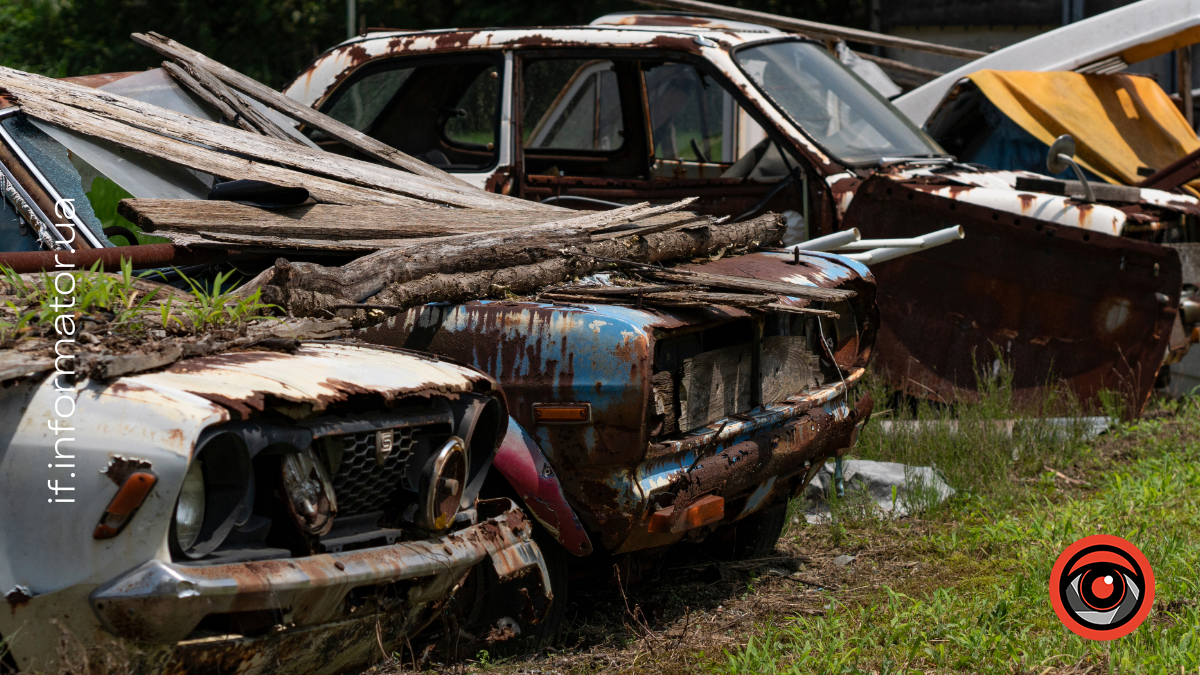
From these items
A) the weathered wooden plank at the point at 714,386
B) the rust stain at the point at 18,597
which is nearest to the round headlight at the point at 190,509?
the rust stain at the point at 18,597

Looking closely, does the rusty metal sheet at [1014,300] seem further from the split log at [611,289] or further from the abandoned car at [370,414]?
the split log at [611,289]

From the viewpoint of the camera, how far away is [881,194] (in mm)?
5703

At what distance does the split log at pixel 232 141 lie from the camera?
3809mm

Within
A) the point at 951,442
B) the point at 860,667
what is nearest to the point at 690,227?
the point at 860,667

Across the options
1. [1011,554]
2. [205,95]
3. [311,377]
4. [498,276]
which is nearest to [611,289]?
[498,276]

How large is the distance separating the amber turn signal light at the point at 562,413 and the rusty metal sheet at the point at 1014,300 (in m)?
3.03

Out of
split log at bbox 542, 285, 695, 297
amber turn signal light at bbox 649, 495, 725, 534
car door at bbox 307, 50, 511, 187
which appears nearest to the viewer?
amber turn signal light at bbox 649, 495, 725, 534

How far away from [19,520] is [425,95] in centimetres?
482

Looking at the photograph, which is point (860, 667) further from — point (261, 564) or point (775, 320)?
point (261, 564)

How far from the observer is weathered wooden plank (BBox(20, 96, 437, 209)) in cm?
362

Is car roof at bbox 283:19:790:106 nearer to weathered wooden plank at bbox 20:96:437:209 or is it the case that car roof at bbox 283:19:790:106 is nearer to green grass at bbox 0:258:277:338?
weathered wooden plank at bbox 20:96:437:209

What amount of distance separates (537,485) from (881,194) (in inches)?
127

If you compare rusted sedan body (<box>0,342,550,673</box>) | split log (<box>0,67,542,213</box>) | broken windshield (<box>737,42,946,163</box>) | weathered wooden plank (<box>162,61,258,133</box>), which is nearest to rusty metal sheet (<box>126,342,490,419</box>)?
rusted sedan body (<box>0,342,550,673</box>)

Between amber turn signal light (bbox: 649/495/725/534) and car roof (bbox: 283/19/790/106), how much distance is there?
315cm
